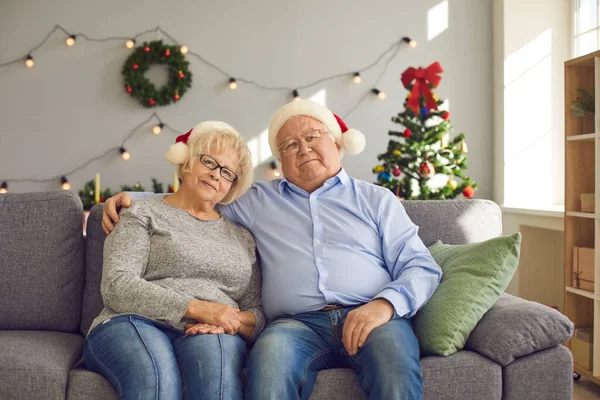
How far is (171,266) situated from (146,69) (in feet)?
9.42

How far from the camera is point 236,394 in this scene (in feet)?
5.00

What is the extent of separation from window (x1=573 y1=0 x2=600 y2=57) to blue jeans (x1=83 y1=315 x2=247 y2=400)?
10.7 ft

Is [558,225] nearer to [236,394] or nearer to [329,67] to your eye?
[329,67]

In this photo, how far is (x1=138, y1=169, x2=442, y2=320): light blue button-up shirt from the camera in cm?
187

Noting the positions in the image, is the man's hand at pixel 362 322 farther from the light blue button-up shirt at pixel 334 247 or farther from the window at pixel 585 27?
the window at pixel 585 27

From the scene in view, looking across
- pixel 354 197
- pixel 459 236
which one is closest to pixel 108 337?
pixel 354 197

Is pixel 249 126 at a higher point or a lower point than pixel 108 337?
higher

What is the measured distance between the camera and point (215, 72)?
439 centimetres

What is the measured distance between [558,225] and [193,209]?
219 centimetres

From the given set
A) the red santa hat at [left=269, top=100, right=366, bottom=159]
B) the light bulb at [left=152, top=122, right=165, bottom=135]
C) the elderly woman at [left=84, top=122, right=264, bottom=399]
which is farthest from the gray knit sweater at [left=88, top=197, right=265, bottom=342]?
the light bulb at [left=152, top=122, right=165, bottom=135]

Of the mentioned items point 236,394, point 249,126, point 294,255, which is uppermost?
point 249,126

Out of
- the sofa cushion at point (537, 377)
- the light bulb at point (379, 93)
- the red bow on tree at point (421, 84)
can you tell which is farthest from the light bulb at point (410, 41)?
the sofa cushion at point (537, 377)

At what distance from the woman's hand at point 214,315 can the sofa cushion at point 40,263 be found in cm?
61

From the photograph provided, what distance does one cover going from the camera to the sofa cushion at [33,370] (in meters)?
1.63
